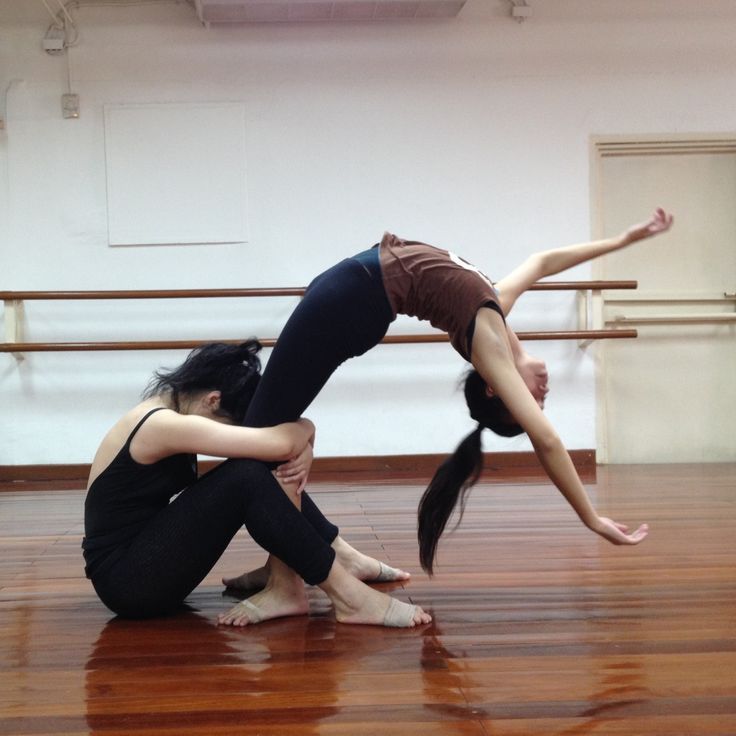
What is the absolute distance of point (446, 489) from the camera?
86.3 inches

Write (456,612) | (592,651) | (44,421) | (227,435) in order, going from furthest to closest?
(44,421) → (456,612) → (227,435) → (592,651)

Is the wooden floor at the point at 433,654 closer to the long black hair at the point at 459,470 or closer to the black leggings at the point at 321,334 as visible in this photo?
the long black hair at the point at 459,470

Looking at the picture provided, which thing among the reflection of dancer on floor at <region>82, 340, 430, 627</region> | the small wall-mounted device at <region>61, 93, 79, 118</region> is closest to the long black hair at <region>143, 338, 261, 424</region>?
the reflection of dancer on floor at <region>82, 340, 430, 627</region>

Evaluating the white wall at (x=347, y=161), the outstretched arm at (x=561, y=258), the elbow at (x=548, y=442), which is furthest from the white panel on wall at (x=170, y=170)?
the elbow at (x=548, y=442)

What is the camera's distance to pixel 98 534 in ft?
6.66

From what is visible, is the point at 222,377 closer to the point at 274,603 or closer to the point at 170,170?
the point at 274,603

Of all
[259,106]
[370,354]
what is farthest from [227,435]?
[259,106]

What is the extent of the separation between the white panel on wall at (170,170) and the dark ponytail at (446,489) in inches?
131

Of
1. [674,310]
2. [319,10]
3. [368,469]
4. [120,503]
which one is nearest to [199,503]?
[120,503]

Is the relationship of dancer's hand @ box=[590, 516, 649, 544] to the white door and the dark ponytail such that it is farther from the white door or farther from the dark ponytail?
the white door

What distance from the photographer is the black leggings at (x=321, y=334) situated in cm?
203

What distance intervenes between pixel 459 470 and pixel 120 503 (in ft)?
2.50

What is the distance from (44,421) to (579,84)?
350 centimetres

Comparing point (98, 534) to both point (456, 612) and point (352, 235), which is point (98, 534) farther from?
point (352, 235)
